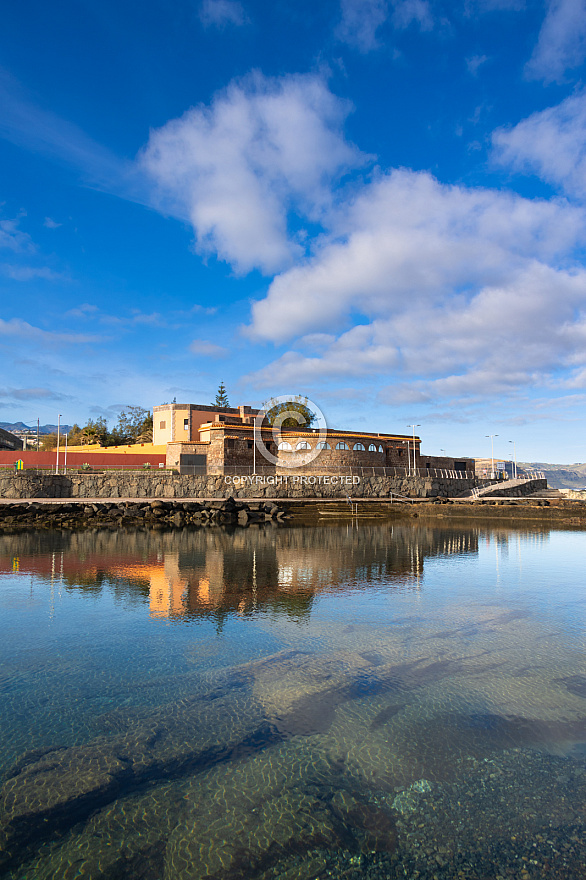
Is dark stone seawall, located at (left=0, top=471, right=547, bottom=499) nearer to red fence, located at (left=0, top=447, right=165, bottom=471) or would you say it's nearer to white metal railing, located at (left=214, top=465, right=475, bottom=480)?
white metal railing, located at (left=214, top=465, right=475, bottom=480)

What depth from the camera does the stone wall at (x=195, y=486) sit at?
36.1m

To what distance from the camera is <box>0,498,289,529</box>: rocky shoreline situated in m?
28.9

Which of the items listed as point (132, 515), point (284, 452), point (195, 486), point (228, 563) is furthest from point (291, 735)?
point (284, 452)

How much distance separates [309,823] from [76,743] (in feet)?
9.15

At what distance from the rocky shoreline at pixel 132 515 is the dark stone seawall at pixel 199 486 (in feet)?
15.8

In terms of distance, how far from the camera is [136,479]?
38.7 metres

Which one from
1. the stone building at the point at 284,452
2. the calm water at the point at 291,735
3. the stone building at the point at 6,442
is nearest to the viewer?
the calm water at the point at 291,735

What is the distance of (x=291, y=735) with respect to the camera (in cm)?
578

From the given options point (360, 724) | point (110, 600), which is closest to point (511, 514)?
point (110, 600)

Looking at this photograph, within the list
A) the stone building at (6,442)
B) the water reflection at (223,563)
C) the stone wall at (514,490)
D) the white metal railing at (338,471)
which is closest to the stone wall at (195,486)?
the white metal railing at (338,471)

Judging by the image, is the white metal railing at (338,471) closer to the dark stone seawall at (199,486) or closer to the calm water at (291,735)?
the dark stone seawall at (199,486)

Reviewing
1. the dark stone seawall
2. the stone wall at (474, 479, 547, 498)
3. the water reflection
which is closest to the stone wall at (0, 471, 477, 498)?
the dark stone seawall

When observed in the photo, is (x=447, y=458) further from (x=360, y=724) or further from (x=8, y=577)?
(x=360, y=724)

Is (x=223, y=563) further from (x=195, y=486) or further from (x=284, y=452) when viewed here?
(x=284, y=452)
